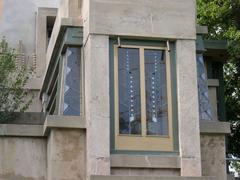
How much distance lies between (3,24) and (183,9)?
41.4 ft

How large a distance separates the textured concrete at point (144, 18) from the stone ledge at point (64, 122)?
1.96 m

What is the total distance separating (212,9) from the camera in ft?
68.3

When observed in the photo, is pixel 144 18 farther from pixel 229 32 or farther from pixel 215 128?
pixel 229 32

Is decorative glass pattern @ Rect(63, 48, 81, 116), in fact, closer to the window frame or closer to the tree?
the window frame

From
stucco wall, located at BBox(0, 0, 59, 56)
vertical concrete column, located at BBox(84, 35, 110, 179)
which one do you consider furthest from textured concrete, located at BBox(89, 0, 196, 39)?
stucco wall, located at BBox(0, 0, 59, 56)

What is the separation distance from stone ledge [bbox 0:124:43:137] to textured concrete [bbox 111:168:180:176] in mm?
2042

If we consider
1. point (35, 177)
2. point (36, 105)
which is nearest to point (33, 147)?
point (35, 177)

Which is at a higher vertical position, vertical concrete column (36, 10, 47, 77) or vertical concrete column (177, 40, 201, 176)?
vertical concrete column (36, 10, 47, 77)

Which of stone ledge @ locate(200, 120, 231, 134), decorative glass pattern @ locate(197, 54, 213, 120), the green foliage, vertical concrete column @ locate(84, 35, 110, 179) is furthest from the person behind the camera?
the green foliage

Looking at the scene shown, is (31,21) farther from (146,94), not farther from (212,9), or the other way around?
(146,94)

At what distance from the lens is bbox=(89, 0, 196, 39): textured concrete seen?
1424 centimetres

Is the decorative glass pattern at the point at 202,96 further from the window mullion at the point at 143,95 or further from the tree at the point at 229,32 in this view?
the tree at the point at 229,32

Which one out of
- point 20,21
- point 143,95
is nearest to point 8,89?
point 143,95

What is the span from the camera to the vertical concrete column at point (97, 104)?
13398 mm
